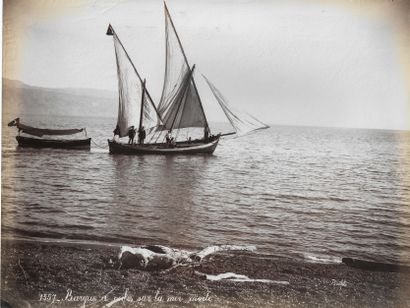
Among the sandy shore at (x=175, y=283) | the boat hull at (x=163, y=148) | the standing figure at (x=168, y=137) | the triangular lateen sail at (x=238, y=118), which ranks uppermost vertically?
Result: the triangular lateen sail at (x=238, y=118)

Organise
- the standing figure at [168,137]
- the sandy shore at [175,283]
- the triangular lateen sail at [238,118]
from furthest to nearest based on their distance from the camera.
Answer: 1. the standing figure at [168,137]
2. the triangular lateen sail at [238,118]
3. the sandy shore at [175,283]

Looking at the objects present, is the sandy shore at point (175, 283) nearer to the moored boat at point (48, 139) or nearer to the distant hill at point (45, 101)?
the moored boat at point (48, 139)

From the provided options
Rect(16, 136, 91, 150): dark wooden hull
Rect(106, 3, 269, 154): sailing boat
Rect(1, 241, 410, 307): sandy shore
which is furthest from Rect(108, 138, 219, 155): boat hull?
Rect(1, 241, 410, 307): sandy shore

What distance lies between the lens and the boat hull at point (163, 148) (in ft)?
6.02

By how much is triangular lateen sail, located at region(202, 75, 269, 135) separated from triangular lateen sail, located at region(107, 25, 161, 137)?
28 cm

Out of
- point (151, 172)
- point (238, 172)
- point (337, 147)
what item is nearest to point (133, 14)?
point (151, 172)

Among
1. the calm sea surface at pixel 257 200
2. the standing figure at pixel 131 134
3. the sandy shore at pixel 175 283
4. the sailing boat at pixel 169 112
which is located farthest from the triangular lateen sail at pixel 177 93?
the sandy shore at pixel 175 283

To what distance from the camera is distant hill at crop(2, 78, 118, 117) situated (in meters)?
1.70

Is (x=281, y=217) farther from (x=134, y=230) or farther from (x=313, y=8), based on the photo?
(x=313, y=8)

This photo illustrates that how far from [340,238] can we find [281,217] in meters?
0.25

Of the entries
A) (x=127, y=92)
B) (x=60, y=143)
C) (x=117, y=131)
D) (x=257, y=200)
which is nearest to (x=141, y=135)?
(x=117, y=131)

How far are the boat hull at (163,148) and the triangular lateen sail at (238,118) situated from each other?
0.37ft

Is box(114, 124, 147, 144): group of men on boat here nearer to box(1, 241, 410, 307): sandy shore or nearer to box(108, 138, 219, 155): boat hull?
box(108, 138, 219, 155): boat hull

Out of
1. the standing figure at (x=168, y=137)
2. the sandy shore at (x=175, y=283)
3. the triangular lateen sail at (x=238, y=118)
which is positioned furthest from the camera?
the standing figure at (x=168, y=137)
